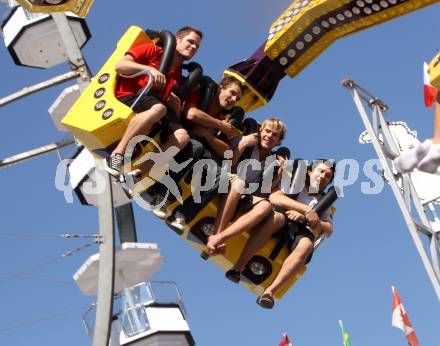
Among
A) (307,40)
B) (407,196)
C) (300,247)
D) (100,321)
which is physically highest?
(307,40)

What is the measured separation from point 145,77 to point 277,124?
1104 millimetres

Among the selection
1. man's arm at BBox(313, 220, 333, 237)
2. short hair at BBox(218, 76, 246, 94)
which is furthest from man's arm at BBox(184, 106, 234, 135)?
man's arm at BBox(313, 220, 333, 237)

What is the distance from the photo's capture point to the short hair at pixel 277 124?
8648mm

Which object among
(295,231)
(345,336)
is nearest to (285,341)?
(345,336)

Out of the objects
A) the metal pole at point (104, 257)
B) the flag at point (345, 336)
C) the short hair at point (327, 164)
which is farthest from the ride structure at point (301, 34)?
the flag at point (345, 336)

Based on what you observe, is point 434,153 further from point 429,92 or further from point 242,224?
point 242,224

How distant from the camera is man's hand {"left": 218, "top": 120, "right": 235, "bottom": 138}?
851 centimetres

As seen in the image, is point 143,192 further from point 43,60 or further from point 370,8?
point 43,60

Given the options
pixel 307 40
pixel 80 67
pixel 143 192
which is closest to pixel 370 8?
pixel 307 40

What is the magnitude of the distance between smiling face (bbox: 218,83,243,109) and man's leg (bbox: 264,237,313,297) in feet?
3.94

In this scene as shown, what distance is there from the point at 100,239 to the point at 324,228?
2929 millimetres

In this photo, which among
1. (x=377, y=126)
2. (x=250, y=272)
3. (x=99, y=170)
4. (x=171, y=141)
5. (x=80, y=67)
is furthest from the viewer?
(x=80, y=67)

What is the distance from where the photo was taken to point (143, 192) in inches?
328

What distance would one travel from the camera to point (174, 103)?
838cm
